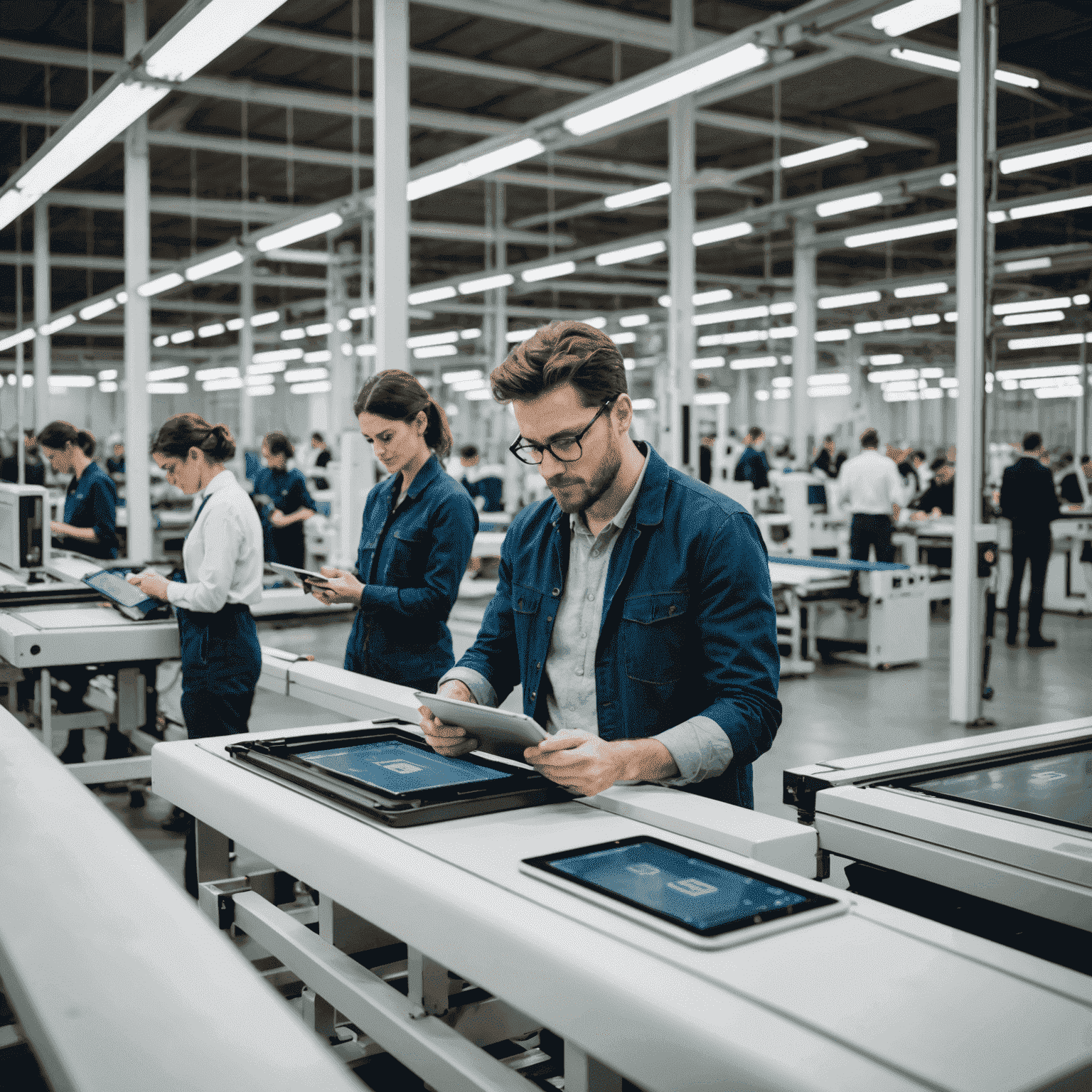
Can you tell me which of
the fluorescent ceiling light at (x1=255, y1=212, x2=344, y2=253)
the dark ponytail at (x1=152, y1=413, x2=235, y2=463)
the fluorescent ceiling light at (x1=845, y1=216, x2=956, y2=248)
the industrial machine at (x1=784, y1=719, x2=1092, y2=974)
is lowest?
the industrial machine at (x1=784, y1=719, x2=1092, y2=974)

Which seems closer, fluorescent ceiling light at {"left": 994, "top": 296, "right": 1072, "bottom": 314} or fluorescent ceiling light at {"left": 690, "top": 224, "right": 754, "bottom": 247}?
fluorescent ceiling light at {"left": 690, "top": 224, "right": 754, "bottom": 247}

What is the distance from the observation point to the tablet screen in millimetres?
3737

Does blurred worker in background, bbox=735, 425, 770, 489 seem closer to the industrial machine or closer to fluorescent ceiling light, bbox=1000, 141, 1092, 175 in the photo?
fluorescent ceiling light, bbox=1000, 141, 1092, 175

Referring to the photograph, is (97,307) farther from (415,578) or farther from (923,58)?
(415,578)

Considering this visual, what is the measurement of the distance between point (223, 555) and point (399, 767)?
1.75 m

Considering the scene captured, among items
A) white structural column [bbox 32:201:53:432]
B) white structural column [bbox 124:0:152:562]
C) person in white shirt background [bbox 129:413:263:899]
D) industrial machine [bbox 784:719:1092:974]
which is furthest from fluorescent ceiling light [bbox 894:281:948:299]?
industrial machine [bbox 784:719:1092:974]

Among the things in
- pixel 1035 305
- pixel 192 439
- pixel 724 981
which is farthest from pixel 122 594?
pixel 1035 305

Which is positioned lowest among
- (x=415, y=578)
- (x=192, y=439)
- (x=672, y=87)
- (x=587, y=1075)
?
(x=587, y=1075)

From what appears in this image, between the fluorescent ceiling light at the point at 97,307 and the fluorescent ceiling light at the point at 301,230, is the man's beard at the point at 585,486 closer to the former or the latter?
the fluorescent ceiling light at the point at 301,230

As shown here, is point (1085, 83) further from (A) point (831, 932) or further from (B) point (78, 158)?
(A) point (831, 932)

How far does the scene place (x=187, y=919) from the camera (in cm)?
88

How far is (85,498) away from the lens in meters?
6.16

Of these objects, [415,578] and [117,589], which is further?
[117,589]

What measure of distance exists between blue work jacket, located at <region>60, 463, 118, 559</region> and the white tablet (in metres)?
4.92
